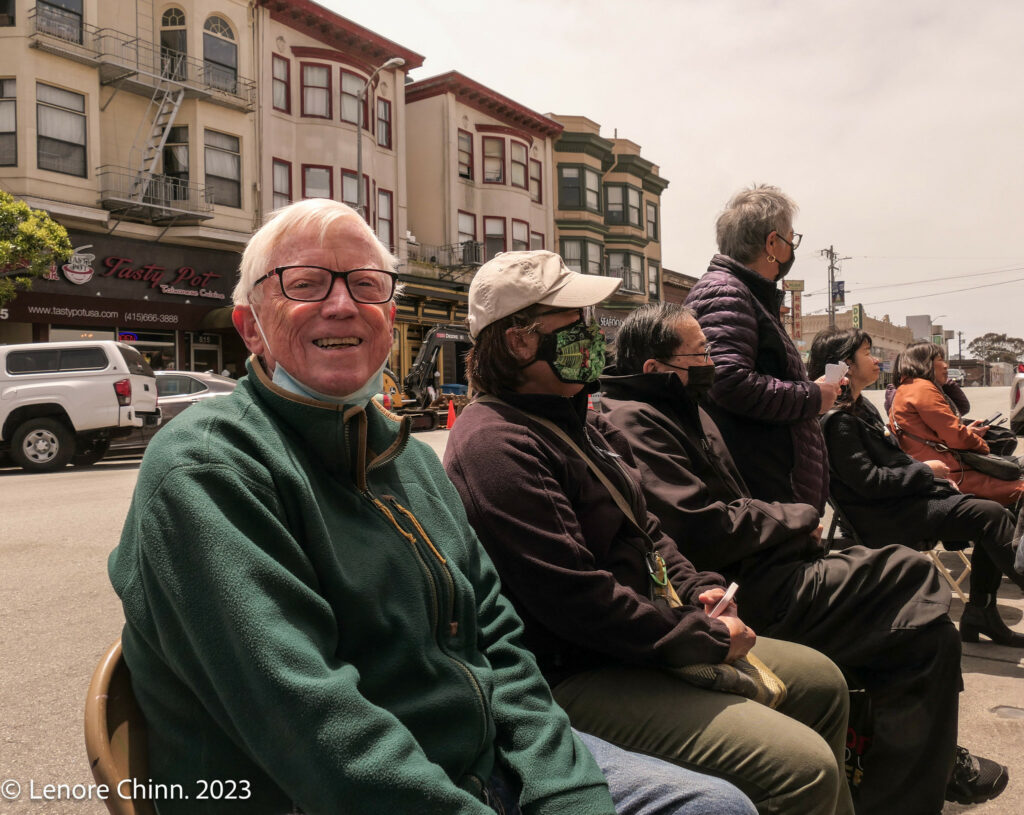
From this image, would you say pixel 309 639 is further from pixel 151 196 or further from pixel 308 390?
pixel 151 196

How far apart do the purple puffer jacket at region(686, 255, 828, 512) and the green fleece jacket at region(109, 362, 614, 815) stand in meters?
2.22

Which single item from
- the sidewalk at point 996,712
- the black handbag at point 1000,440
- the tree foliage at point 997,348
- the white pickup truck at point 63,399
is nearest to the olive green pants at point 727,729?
the sidewalk at point 996,712

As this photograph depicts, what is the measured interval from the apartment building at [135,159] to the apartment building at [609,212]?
16959 millimetres

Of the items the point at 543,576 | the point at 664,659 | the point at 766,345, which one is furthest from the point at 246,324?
the point at 766,345

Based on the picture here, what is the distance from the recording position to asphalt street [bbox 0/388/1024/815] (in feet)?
10.3

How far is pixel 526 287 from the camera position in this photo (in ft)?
8.91

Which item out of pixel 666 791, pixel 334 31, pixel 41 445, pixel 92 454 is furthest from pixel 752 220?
pixel 334 31

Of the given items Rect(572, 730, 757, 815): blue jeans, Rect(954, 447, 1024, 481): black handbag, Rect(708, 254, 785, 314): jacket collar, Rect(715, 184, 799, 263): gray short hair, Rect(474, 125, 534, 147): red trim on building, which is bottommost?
Rect(572, 730, 757, 815): blue jeans

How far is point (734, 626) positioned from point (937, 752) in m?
0.94

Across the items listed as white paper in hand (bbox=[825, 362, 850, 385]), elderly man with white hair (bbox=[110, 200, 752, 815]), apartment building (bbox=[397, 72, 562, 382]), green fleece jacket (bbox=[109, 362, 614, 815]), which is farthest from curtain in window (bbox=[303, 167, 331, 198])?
green fleece jacket (bbox=[109, 362, 614, 815])

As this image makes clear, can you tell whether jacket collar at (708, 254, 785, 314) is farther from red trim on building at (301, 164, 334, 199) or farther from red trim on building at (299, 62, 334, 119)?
red trim on building at (299, 62, 334, 119)

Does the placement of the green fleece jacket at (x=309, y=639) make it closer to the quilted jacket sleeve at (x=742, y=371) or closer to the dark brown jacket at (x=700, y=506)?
the dark brown jacket at (x=700, y=506)

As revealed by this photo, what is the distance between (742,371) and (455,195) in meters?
30.6

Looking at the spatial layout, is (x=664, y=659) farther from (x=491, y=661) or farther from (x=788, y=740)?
(x=491, y=661)
